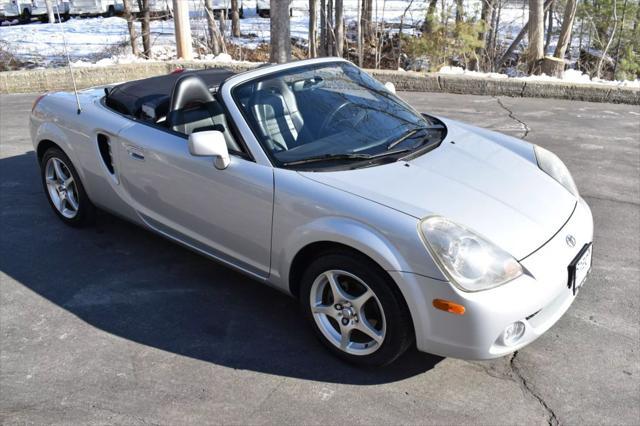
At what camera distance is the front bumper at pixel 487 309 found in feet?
8.73

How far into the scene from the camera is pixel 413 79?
9.72 meters

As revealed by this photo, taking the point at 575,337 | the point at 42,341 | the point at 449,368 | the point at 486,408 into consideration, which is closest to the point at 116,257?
the point at 42,341

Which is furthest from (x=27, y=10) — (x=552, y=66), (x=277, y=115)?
(x=277, y=115)

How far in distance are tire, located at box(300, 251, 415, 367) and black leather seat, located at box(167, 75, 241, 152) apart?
1.28m

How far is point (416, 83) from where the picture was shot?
383 inches

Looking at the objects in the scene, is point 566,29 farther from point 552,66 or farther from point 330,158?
point 330,158

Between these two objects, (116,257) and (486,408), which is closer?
(486,408)

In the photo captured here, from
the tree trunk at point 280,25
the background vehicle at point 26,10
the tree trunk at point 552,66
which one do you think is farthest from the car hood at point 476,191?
the background vehicle at point 26,10

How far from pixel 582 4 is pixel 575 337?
15915 millimetres

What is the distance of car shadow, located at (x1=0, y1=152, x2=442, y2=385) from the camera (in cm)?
324

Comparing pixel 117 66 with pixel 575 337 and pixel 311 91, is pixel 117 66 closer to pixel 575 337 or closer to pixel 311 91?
pixel 311 91

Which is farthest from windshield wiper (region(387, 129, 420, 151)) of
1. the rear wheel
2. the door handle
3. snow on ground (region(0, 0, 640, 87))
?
the rear wheel

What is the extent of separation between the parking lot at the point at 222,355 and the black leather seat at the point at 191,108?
1.03 m

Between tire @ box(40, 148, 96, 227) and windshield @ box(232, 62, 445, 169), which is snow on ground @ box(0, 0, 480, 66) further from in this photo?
windshield @ box(232, 62, 445, 169)
